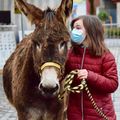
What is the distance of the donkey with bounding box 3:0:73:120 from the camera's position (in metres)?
4.69

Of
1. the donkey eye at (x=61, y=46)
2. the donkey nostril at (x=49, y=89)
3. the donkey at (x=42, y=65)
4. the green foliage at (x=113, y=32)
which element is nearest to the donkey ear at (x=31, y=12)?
the donkey at (x=42, y=65)

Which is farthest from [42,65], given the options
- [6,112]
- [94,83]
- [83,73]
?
[6,112]

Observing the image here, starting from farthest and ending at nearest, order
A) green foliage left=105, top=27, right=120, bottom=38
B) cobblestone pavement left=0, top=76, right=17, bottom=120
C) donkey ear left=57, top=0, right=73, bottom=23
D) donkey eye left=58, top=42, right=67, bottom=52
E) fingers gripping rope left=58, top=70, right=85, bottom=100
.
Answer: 1. green foliage left=105, top=27, right=120, bottom=38
2. cobblestone pavement left=0, top=76, right=17, bottom=120
3. donkey ear left=57, top=0, right=73, bottom=23
4. fingers gripping rope left=58, top=70, right=85, bottom=100
5. donkey eye left=58, top=42, right=67, bottom=52

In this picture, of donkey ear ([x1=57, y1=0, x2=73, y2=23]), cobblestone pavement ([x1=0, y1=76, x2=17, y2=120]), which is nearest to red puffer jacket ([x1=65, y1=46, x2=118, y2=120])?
donkey ear ([x1=57, y1=0, x2=73, y2=23])

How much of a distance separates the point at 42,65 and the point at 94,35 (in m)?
0.67

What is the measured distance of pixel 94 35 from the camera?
16.5ft

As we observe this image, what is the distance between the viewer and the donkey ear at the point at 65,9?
16.6 feet

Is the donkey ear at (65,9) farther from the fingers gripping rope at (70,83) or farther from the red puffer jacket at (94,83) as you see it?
the fingers gripping rope at (70,83)

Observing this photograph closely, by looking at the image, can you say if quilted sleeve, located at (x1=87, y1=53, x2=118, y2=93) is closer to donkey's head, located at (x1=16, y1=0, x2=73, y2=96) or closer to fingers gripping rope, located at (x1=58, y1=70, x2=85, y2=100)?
fingers gripping rope, located at (x1=58, y1=70, x2=85, y2=100)

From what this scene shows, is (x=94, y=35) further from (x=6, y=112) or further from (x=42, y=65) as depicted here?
(x=6, y=112)

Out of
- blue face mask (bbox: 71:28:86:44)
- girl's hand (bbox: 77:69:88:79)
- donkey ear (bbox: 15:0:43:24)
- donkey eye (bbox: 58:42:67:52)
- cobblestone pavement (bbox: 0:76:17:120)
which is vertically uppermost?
donkey ear (bbox: 15:0:43:24)

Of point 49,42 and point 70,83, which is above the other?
point 49,42

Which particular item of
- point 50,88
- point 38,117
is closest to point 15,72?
point 38,117

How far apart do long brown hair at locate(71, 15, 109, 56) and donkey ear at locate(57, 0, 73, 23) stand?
0.19 m
